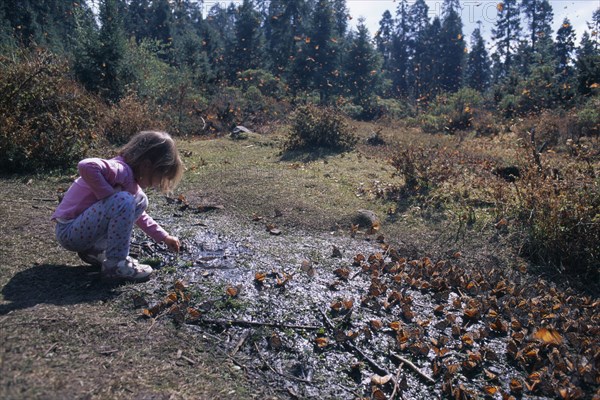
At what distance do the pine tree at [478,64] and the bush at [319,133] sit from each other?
38.3 metres

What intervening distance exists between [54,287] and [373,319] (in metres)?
A: 2.08

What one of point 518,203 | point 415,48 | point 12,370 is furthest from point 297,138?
point 415,48

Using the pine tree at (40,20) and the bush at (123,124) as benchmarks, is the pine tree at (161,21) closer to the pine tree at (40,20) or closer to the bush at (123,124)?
the pine tree at (40,20)

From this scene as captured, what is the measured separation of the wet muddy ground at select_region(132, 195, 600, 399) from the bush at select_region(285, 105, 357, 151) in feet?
15.8

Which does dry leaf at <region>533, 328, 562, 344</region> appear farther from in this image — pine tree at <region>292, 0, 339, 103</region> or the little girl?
pine tree at <region>292, 0, 339, 103</region>

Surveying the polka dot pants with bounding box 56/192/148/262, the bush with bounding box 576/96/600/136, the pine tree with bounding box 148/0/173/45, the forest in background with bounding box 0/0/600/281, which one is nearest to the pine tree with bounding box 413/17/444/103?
the forest in background with bounding box 0/0/600/281

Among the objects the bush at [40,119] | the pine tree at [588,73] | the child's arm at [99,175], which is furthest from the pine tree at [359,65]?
the child's arm at [99,175]

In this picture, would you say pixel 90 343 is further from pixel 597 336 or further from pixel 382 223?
pixel 382 223

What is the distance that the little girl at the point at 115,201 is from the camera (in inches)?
105

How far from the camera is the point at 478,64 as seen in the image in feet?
146

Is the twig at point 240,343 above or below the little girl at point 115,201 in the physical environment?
below

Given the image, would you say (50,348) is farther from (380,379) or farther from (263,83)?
(263,83)

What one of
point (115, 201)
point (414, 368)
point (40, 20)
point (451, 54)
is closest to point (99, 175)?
point (115, 201)

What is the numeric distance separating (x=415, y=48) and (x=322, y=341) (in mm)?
53273
